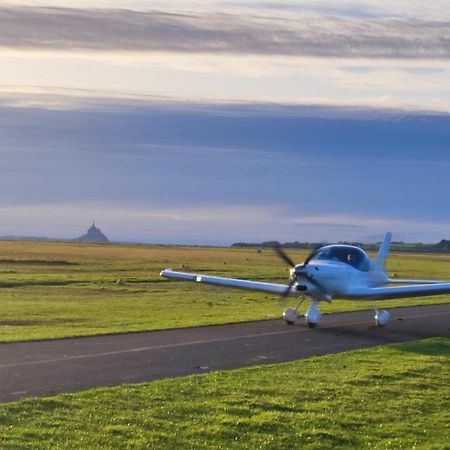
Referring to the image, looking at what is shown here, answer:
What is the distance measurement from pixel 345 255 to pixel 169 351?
1215 cm

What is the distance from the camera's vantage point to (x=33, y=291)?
44.5 m

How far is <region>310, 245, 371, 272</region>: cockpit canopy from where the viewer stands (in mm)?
31297

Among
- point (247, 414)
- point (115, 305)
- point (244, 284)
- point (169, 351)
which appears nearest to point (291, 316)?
point (244, 284)

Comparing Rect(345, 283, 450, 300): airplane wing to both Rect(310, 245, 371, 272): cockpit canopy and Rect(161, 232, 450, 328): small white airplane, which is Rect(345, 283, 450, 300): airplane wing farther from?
Answer: Rect(310, 245, 371, 272): cockpit canopy

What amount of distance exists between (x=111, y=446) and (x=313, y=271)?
18.9m

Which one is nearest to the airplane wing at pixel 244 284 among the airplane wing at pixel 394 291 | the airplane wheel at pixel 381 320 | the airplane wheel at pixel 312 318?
the airplane wheel at pixel 312 318

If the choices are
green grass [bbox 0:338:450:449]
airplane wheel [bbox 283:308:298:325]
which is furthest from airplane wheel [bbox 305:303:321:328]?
green grass [bbox 0:338:450:449]

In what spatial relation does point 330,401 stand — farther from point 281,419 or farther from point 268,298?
point 268,298

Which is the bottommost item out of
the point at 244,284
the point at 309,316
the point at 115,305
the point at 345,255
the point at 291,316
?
the point at 115,305

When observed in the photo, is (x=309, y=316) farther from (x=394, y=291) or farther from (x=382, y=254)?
(x=382, y=254)

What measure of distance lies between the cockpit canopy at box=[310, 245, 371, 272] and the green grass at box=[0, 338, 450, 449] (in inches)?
526

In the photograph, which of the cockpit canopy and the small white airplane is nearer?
the small white airplane

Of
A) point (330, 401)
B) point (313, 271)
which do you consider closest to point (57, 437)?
point (330, 401)

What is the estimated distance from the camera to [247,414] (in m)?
13.7
